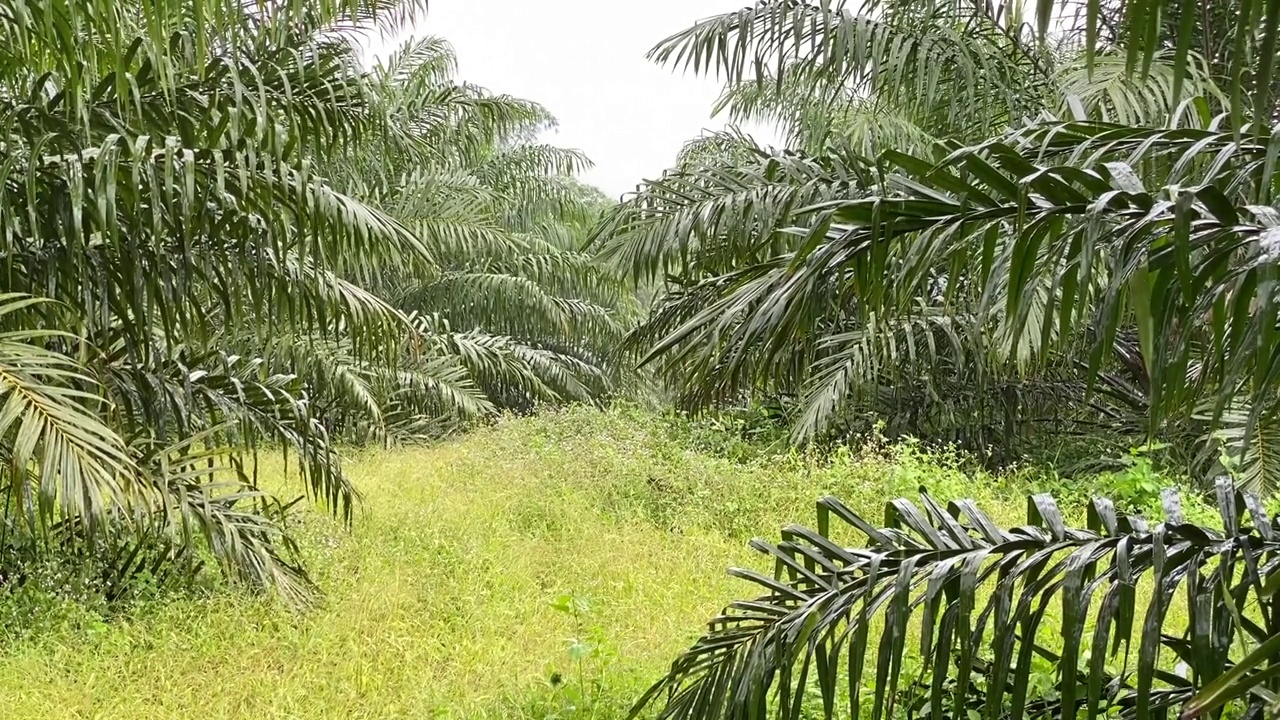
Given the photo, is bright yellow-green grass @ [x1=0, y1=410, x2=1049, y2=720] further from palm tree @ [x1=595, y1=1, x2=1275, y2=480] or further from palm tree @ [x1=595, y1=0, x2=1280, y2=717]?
palm tree @ [x1=595, y1=0, x2=1280, y2=717]

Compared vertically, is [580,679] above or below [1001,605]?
below

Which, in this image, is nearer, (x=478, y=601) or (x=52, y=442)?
(x=52, y=442)

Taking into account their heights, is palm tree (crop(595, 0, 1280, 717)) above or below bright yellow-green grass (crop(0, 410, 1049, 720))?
above

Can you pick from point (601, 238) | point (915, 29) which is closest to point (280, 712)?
point (601, 238)

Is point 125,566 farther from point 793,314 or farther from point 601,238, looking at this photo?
point 793,314

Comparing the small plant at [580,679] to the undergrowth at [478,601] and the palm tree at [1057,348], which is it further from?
the palm tree at [1057,348]

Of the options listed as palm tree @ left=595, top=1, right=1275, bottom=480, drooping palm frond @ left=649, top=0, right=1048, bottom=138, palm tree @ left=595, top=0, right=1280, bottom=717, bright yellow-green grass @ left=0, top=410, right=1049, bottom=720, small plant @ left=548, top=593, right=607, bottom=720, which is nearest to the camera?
palm tree @ left=595, top=0, right=1280, bottom=717

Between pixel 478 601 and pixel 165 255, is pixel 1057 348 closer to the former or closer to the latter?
pixel 165 255

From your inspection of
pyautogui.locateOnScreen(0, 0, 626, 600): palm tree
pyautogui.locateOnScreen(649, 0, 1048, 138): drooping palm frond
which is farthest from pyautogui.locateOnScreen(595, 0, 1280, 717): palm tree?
pyautogui.locateOnScreen(649, 0, 1048, 138): drooping palm frond

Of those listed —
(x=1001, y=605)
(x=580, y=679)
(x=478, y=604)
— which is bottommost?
(x=478, y=604)

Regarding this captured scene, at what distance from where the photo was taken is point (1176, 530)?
1042 mm

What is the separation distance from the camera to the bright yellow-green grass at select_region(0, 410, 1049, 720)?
7.78 ft

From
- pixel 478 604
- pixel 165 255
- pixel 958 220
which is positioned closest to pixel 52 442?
pixel 165 255

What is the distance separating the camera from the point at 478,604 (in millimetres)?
3146
